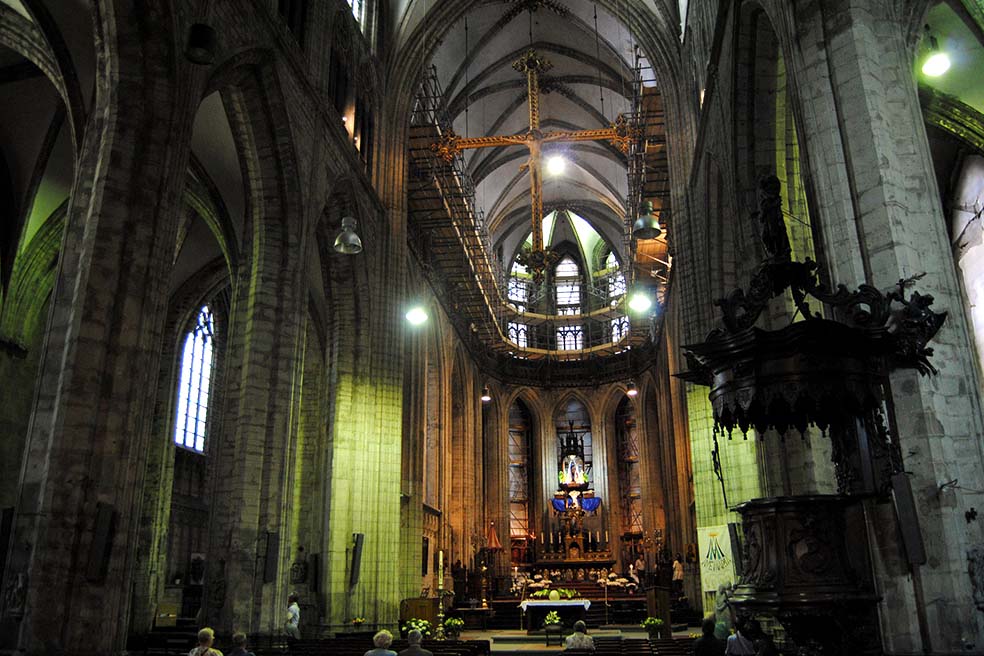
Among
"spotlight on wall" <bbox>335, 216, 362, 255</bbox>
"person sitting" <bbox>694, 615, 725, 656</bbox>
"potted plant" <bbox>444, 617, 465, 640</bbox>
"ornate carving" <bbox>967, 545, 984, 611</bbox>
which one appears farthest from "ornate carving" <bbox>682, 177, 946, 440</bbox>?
"potted plant" <bbox>444, 617, 465, 640</bbox>

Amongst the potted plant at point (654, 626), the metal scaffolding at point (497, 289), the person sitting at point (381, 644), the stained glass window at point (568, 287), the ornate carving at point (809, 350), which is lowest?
the potted plant at point (654, 626)

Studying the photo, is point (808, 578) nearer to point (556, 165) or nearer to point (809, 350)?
point (809, 350)

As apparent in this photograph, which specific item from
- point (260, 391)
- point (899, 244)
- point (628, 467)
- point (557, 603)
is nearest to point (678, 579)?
point (557, 603)

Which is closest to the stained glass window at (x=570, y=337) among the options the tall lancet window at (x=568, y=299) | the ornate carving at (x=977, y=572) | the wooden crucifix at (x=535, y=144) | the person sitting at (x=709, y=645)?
the tall lancet window at (x=568, y=299)

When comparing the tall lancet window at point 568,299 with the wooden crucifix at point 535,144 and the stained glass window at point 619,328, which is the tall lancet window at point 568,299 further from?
the wooden crucifix at point 535,144

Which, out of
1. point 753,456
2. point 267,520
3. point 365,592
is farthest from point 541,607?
point 267,520

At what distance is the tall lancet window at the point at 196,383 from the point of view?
25472mm

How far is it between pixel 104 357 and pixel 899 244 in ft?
29.0

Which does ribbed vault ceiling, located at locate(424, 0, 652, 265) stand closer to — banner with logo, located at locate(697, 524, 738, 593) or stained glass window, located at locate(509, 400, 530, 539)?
stained glass window, located at locate(509, 400, 530, 539)

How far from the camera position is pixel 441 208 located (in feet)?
88.0

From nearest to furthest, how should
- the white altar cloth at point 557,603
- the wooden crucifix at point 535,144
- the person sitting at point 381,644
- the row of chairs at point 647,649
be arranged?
the person sitting at point 381,644
the row of chairs at point 647,649
the white altar cloth at point 557,603
the wooden crucifix at point 535,144

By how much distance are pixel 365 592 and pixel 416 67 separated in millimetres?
14620

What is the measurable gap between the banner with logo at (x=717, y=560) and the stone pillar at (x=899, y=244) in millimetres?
7826

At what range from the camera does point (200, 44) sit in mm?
11297
